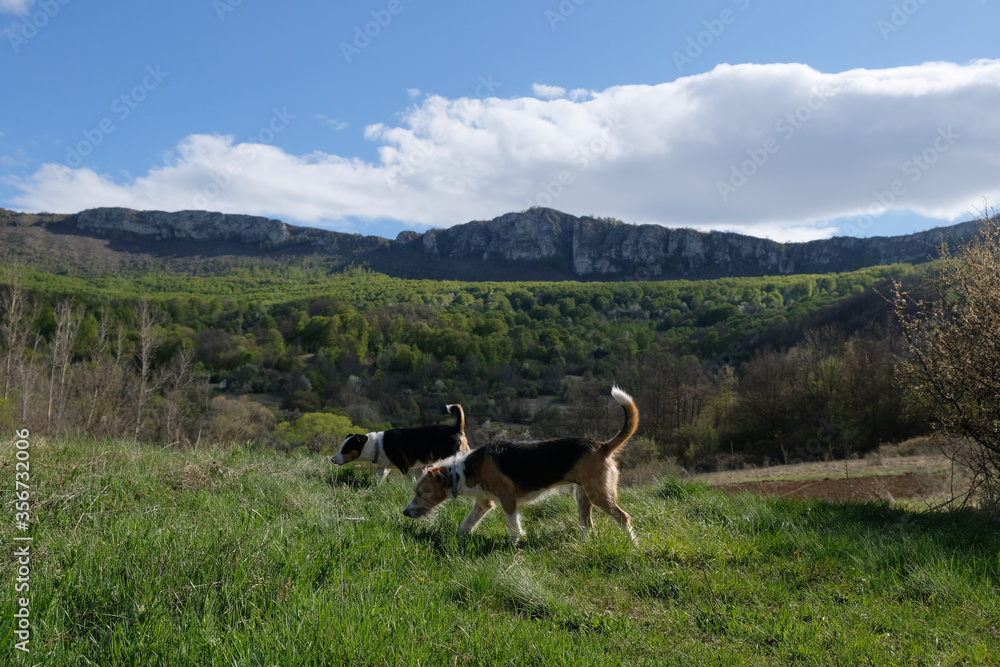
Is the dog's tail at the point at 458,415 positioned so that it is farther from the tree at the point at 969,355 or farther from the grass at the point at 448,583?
the tree at the point at 969,355

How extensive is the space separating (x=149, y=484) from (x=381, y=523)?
2.31 metres

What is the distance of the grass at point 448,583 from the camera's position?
318 centimetres

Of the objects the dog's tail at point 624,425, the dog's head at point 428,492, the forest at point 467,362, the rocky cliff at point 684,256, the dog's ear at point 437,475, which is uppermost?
the rocky cliff at point 684,256

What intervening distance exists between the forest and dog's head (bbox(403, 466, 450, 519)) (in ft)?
14.8

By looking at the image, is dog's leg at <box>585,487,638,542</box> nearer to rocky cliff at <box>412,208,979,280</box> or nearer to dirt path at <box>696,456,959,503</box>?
dirt path at <box>696,456,959,503</box>

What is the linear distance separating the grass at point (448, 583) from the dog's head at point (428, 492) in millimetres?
223

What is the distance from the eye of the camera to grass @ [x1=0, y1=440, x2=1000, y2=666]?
318 centimetres

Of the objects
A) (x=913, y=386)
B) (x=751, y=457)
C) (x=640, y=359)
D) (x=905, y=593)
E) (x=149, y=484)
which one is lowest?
(x=751, y=457)

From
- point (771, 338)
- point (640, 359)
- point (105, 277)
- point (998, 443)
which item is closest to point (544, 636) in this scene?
point (998, 443)

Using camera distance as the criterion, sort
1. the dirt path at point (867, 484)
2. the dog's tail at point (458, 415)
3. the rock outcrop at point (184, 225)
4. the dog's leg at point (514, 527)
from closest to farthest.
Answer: the dog's leg at point (514, 527), the dog's tail at point (458, 415), the dirt path at point (867, 484), the rock outcrop at point (184, 225)

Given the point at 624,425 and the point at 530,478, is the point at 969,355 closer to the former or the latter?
the point at 624,425

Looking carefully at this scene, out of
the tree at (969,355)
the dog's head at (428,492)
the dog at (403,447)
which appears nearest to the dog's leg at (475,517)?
the dog's head at (428,492)

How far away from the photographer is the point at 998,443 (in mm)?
7281

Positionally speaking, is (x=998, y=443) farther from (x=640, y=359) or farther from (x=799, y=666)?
(x=640, y=359)
